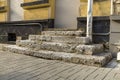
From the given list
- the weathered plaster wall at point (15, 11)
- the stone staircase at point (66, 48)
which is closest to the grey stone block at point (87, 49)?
the stone staircase at point (66, 48)

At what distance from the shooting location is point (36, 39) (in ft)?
20.8

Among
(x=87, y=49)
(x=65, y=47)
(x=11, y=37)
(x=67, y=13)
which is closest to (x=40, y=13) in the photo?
(x=67, y=13)

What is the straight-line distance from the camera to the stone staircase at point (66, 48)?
4766mm

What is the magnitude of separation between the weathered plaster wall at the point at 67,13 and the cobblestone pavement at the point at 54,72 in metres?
2.84

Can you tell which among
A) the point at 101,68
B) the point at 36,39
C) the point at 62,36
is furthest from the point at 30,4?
→ the point at 101,68

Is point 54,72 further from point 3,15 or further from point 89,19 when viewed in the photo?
point 3,15

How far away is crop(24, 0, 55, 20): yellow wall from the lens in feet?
24.7

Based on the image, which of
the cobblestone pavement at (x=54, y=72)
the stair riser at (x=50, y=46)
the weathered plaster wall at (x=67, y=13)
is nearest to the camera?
the cobblestone pavement at (x=54, y=72)

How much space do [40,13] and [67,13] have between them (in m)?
1.12

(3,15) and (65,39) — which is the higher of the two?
(3,15)

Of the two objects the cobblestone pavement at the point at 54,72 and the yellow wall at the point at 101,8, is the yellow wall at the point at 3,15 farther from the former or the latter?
the cobblestone pavement at the point at 54,72

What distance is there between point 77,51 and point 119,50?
1.34m

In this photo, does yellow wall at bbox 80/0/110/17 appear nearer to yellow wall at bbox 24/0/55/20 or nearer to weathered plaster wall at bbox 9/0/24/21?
yellow wall at bbox 24/0/55/20

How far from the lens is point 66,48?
534cm
